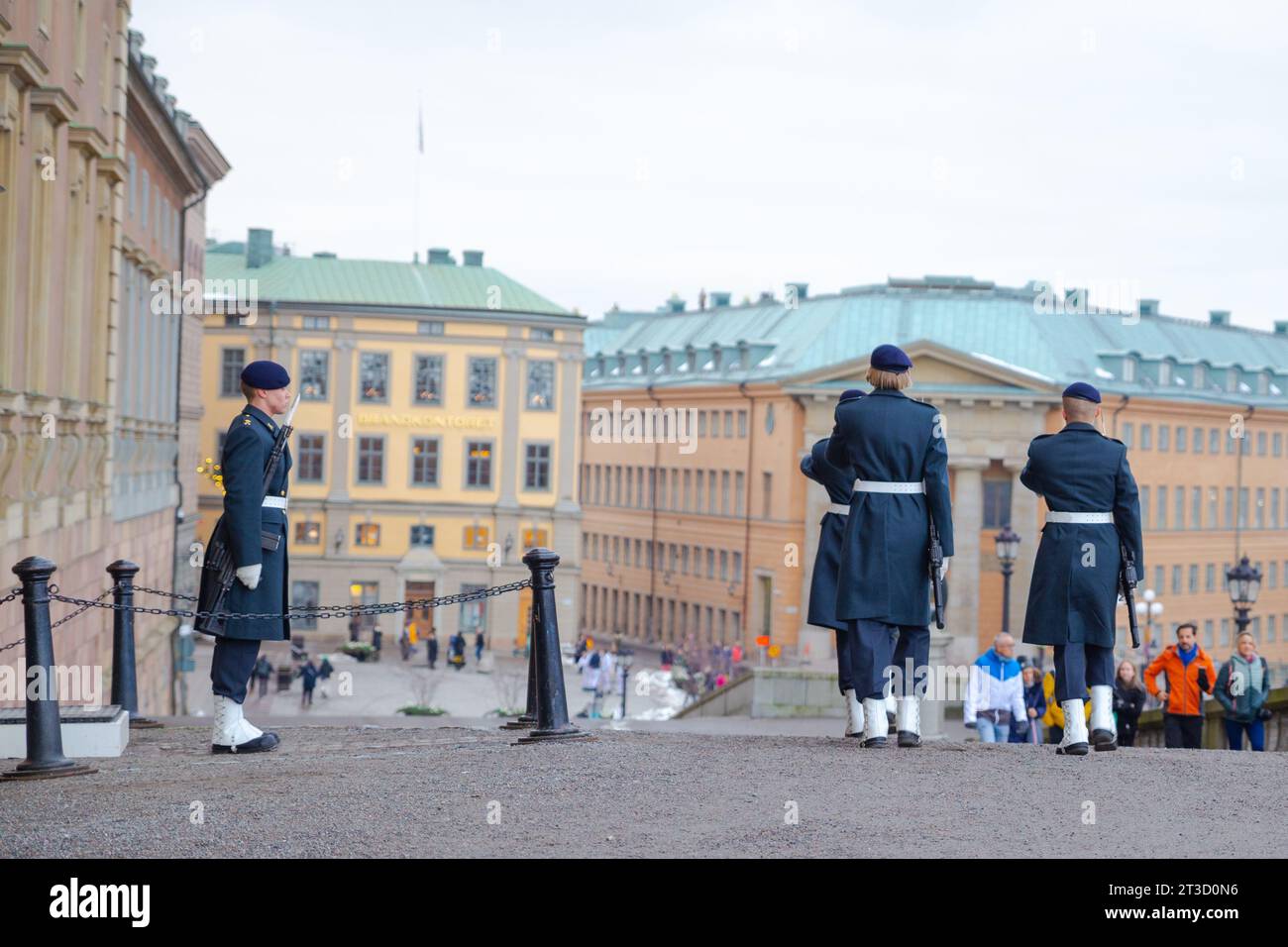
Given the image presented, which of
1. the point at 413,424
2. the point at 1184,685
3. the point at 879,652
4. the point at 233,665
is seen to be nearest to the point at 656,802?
the point at 879,652

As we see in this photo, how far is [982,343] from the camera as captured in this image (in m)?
90.5

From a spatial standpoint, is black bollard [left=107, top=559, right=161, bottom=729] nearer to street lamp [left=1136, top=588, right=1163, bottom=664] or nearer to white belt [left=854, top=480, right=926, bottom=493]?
white belt [left=854, top=480, right=926, bottom=493]

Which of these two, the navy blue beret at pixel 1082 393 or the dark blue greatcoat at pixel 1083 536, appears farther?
the navy blue beret at pixel 1082 393

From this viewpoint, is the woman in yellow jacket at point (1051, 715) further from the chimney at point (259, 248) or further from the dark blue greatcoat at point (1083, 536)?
the chimney at point (259, 248)

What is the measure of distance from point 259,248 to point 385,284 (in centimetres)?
563

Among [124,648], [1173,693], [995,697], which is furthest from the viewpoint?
[995,697]

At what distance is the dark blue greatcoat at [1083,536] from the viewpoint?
13352mm

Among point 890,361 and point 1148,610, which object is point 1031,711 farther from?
point 1148,610

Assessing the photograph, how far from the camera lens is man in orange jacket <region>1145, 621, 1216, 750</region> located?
18.6 m

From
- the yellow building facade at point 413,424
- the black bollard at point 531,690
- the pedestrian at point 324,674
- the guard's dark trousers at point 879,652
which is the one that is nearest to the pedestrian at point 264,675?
the pedestrian at point 324,674

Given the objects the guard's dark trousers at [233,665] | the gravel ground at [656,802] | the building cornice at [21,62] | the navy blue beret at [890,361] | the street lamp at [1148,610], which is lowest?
the street lamp at [1148,610]

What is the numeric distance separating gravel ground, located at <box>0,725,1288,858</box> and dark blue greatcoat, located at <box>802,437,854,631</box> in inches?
35.0

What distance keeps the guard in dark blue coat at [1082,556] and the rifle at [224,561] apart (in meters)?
4.18

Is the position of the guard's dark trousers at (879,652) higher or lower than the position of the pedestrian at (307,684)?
higher
